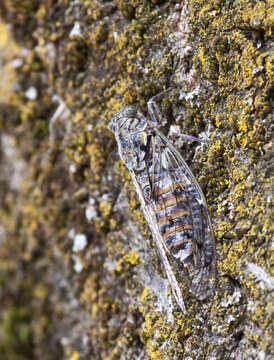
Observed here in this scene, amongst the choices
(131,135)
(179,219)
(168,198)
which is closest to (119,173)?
(131,135)

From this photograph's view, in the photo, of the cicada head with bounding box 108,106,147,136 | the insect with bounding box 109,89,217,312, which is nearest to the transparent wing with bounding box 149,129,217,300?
the insect with bounding box 109,89,217,312

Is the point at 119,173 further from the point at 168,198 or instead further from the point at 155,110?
the point at 168,198

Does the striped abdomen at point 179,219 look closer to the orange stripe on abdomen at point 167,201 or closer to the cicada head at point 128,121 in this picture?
the orange stripe on abdomen at point 167,201

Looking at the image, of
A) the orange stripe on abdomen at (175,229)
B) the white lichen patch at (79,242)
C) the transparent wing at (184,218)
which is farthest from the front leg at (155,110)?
the white lichen patch at (79,242)

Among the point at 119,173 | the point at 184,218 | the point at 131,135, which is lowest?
the point at 119,173

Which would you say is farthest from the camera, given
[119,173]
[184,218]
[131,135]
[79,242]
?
[79,242]

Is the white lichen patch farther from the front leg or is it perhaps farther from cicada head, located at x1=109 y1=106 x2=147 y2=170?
the front leg
